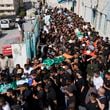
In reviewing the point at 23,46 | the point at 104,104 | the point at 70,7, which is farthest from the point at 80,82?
the point at 70,7

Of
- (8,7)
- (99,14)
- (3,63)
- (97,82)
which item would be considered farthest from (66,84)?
(8,7)

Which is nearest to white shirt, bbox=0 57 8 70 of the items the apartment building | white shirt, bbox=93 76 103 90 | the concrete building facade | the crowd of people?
the crowd of people

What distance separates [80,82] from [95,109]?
1702mm

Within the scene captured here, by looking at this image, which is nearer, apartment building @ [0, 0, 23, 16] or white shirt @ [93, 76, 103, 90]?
white shirt @ [93, 76, 103, 90]

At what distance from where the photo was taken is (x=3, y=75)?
14.4m

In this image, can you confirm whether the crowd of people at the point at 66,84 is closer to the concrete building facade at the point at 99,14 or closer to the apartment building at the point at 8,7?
the concrete building facade at the point at 99,14

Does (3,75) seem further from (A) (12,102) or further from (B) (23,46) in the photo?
(B) (23,46)

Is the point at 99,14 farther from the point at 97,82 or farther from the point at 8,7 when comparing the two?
the point at 8,7

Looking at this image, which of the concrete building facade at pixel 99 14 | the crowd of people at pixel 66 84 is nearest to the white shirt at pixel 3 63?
the crowd of people at pixel 66 84

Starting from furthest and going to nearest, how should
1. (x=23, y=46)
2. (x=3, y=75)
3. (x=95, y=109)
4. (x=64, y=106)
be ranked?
(x=23, y=46) < (x=3, y=75) < (x=64, y=106) < (x=95, y=109)

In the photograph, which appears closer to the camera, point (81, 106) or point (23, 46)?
point (81, 106)

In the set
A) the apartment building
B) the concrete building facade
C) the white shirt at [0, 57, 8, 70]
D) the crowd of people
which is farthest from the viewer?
the apartment building

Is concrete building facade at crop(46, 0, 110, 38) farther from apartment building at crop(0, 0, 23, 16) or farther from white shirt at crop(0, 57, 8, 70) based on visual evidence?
apartment building at crop(0, 0, 23, 16)

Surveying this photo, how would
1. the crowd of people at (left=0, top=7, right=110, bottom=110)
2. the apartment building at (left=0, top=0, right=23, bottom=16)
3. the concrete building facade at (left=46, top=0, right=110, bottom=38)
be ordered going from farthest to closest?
the apartment building at (left=0, top=0, right=23, bottom=16) → the concrete building facade at (left=46, top=0, right=110, bottom=38) → the crowd of people at (left=0, top=7, right=110, bottom=110)
